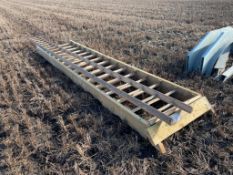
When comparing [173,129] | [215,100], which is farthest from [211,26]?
[173,129]

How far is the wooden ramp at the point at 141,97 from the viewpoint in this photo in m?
2.73

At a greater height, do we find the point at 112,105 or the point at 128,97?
the point at 128,97

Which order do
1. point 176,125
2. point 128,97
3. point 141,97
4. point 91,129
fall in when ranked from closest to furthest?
point 176,125 → point 91,129 → point 128,97 → point 141,97

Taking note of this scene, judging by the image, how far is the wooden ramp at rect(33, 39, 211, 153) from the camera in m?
2.73

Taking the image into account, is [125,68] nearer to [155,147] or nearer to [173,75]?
[173,75]

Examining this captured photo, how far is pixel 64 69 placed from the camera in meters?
4.78

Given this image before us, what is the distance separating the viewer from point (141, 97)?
12.4 ft

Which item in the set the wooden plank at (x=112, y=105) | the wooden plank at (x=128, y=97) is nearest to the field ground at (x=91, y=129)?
the wooden plank at (x=112, y=105)

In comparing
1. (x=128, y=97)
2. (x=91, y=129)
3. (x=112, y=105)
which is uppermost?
(x=128, y=97)

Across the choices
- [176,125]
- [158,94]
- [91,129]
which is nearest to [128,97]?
[158,94]

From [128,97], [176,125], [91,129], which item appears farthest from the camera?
[128,97]

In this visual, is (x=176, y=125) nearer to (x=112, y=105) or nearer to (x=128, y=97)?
(x=128, y=97)

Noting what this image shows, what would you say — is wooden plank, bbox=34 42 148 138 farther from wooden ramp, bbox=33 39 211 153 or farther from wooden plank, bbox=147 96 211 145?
wooden plank, bbox=147 96 211 145

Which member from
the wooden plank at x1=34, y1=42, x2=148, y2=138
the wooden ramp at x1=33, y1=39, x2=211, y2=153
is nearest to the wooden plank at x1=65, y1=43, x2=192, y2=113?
the wooden ramp at x1=33, y1=39, x2=211, y2=153
